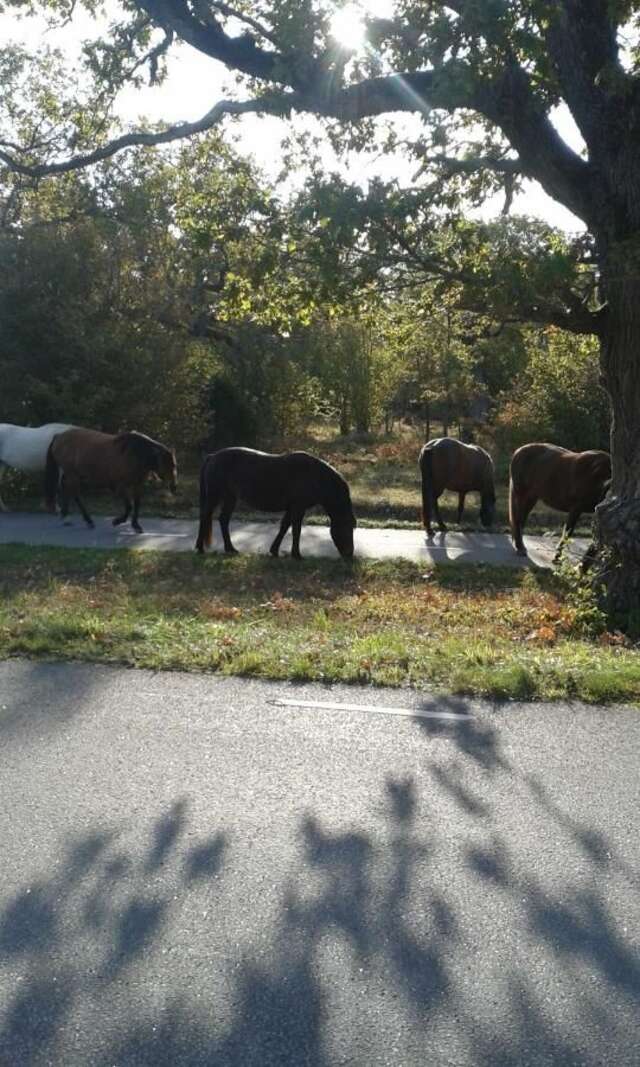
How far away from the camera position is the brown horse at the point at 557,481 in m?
13.6

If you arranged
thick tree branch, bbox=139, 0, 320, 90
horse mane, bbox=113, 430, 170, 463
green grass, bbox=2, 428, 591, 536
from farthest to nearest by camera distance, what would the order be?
1. green grass, bbox=2, 428, 591, 536
2. horse mane, bbox=113, 430, 170, 463
3. thick tree branch, bbox=139, 0, 320, 90

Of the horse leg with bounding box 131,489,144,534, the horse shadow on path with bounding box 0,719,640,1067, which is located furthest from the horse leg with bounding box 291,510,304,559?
the horse shadow on path with bounding box 0,719,640,1067

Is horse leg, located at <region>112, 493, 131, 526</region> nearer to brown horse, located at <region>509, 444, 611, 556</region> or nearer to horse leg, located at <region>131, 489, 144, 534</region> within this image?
horse leg, located at <region>131, 489, 144, 534</region>

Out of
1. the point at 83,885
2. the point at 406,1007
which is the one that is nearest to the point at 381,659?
the point at 83,885

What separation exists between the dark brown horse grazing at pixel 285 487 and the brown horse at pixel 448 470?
8.46 feet

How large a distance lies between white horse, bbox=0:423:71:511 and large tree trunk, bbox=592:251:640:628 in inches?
443

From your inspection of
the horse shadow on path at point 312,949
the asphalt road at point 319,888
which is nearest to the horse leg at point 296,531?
the asphalt road at point 319,888

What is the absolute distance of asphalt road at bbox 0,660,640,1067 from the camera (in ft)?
9.97

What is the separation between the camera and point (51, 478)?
17.8m

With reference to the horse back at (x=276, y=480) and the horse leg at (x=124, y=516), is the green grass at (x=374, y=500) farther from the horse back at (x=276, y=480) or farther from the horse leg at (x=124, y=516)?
the horse back at (x=276, y=480)

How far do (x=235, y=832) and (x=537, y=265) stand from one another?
22.1ft

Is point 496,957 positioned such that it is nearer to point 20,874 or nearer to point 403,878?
point 403,878

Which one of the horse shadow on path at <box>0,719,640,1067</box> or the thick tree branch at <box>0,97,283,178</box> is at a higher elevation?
the thick tree branch at <box>0,97,283,178</box>

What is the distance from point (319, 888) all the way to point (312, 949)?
42 cm
